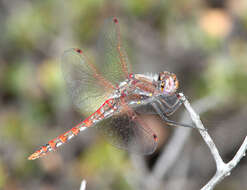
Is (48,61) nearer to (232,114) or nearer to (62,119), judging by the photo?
(62,119)

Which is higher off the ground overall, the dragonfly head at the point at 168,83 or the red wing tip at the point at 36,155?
the dragonfly head at the point at 168,83

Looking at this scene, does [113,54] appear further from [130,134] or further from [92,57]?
[92,57]

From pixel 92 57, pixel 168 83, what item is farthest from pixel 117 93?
pixel 92 57

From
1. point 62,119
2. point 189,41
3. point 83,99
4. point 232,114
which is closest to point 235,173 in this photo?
point 232,114

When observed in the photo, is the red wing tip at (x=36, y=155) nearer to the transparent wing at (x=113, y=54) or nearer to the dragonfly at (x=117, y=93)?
the dragonfly at (x=117, y=93)

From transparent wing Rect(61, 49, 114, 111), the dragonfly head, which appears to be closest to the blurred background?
transparent wing Rect(61, 49, 114, 111)

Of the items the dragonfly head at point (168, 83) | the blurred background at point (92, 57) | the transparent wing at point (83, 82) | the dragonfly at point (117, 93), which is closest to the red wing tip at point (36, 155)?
the dragonfly at point (117, 93)
